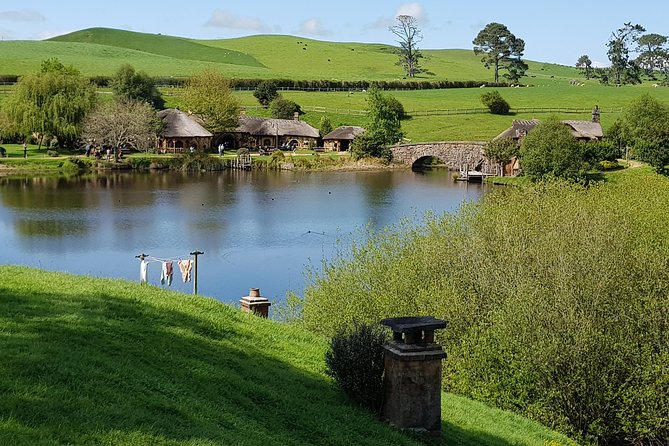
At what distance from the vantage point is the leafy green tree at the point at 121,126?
2803 inches

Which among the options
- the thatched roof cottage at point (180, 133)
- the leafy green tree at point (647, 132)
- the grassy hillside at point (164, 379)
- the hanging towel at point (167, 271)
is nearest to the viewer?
the grassy hillside at point (164, 379)

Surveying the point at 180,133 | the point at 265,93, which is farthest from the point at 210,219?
the point at 265,93

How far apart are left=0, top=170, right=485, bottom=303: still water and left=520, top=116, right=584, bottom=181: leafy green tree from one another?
527 centimetres

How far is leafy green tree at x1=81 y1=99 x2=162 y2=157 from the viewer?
71.2 metres

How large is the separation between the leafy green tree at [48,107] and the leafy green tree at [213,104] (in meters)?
13.0

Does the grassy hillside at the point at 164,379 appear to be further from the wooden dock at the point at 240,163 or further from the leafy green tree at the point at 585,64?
the leafy green tree at the point at 585,64

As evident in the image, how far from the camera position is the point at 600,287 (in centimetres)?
2089

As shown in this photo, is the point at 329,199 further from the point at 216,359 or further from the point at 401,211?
the point at 216,359

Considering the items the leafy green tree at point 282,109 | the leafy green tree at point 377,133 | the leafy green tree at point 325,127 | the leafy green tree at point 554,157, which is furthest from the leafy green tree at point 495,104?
the leafy green tree at point 554,157

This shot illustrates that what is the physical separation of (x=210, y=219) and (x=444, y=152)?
42848mm

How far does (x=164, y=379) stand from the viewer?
10477 millimetres

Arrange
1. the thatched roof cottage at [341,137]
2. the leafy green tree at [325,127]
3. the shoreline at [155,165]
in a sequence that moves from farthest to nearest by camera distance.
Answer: the leafy green tree at [325,127], the thatched roof cottage at [341,137], the shoreline at [155,165]

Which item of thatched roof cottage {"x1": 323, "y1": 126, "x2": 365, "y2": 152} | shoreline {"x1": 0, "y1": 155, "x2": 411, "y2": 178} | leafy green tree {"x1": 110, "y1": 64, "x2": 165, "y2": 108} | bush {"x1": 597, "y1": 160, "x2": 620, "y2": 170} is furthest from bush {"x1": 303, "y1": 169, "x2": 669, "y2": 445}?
leafy green tree {"x1": 110, "y1": 64, "x2": 165, "y2": 108}

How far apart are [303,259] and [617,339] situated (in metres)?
17.7
